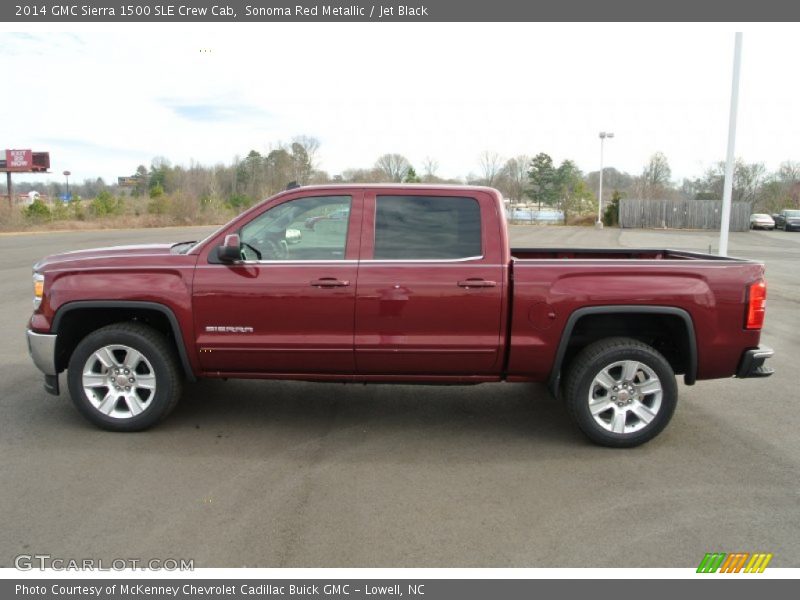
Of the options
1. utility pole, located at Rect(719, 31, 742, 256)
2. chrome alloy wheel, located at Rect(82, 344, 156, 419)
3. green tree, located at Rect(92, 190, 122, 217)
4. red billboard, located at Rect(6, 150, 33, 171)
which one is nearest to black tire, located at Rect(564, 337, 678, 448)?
chrome alloy wheel, located at Rect(82, 344, 156, 419)

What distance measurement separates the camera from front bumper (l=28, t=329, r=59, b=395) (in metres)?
4.87

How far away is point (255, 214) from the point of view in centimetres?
484

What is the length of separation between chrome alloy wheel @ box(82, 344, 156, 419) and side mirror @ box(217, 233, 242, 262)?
3.48 ft

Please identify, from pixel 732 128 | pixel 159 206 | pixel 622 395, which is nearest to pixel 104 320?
pixel 622 395

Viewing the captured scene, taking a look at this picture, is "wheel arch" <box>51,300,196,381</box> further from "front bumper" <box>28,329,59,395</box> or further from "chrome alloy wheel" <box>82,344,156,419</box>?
"chrome alloy wheel" <box>82,344,156,419</box>

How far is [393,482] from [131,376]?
2282mm

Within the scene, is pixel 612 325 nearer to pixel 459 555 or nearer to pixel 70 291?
pixel 459 555

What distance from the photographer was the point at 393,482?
4.11m

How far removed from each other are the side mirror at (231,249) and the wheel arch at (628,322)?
8.06ft

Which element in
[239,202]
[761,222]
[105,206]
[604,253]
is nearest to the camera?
[604,253]

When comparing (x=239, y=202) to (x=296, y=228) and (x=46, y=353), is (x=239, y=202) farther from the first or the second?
(x=296, y=228)

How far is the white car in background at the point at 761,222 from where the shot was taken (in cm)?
4675

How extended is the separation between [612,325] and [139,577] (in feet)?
12.1
